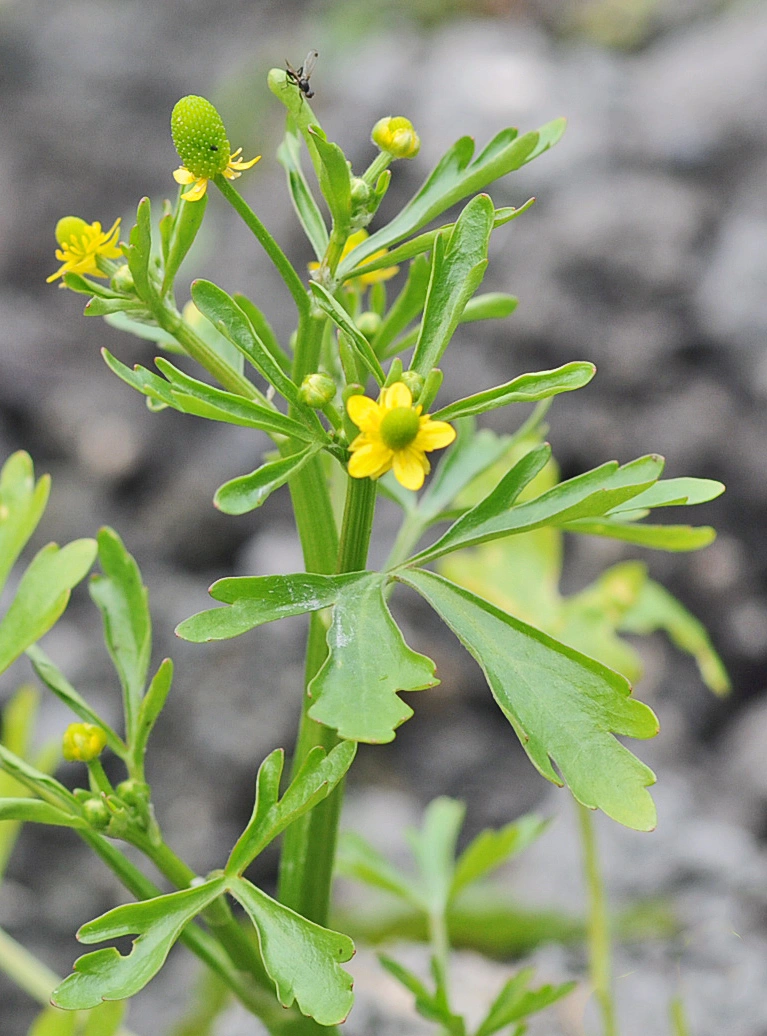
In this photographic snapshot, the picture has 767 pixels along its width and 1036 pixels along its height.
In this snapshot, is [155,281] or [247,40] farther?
[247,40]

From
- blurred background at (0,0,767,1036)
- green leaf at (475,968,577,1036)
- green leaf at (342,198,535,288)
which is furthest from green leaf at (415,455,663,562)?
blurred background at (0,0,767,1036)

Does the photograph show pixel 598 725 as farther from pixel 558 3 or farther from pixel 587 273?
pixel 558 3

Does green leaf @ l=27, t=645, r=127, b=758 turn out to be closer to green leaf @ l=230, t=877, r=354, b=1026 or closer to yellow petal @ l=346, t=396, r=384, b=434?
green leaf @ l=230, t=877, r=354, b=1026

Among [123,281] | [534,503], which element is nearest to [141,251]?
[123,281]

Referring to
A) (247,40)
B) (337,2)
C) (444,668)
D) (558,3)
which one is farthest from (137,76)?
(444,668)

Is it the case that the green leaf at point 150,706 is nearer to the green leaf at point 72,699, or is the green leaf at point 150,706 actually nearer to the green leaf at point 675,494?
the green leaf at point 72,699

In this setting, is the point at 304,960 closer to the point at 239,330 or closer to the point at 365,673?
the point at 365,673
